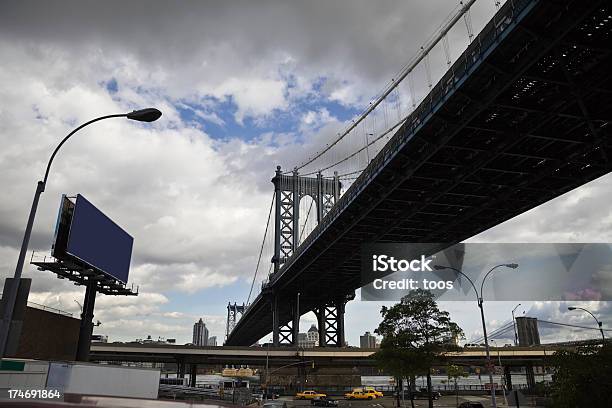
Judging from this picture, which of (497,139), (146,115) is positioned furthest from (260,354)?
(146,115)

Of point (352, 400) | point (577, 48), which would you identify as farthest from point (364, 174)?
point (352, 400)

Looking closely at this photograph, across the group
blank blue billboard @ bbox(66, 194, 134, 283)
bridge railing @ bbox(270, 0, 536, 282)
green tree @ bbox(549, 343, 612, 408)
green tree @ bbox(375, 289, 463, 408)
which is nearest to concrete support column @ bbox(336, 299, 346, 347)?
bridge railing @ bbox(270, 0, 536, 282)

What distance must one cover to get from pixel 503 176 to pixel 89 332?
38956mm

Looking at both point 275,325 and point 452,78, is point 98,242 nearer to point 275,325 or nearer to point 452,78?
point 452,78

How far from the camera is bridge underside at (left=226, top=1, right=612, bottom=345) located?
25.3 meters

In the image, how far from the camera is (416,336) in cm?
4069

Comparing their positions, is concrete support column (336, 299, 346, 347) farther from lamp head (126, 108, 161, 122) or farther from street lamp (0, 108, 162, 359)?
lamp head (126, 108, 161, 122)

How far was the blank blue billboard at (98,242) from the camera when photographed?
36156 mm

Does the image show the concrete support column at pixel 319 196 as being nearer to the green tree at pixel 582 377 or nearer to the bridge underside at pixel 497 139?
the bridge underside at pixel 497 139

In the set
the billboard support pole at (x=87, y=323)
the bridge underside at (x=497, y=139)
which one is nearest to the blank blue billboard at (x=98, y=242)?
the billboard support pole at (x=87, y=323)

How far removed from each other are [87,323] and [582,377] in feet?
117

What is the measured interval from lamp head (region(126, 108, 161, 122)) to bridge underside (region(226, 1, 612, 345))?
19085 mm

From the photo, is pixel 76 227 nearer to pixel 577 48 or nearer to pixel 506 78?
pixel 506 78

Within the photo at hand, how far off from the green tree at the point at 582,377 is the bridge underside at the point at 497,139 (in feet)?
50.3
